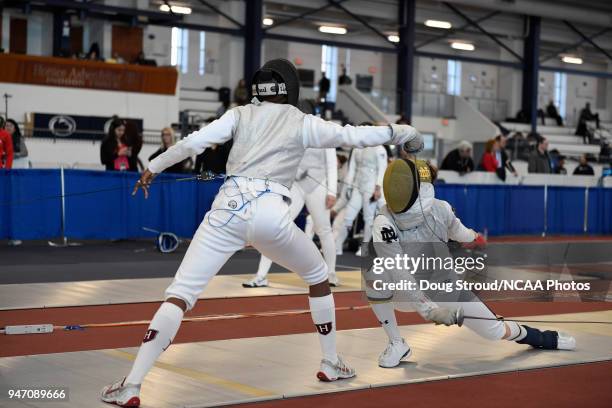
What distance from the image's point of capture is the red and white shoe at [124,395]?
165 inches

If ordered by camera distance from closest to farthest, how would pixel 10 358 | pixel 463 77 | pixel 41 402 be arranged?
Answer: 1. pixel 41 402
2. pixel 10 358
3. pixel 463 77

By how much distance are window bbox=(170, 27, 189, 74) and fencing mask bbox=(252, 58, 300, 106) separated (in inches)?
987

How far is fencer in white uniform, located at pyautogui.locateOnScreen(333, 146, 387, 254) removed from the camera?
11.5 m

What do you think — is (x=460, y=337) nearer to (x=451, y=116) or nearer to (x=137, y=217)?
(x=137, y=217)

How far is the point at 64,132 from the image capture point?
69.8 ft

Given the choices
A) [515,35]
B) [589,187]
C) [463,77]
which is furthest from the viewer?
[463,77]

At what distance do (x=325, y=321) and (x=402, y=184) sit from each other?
0.99 metres

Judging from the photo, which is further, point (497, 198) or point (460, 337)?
point (497, 198)

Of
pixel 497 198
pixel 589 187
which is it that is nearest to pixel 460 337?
pixel 497 198

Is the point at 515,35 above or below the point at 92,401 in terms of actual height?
above

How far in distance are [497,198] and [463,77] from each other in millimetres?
20897

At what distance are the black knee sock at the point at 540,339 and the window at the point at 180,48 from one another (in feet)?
80.8

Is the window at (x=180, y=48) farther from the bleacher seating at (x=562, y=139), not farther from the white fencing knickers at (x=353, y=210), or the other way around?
the white fencing knickers at (x=353, y=210)

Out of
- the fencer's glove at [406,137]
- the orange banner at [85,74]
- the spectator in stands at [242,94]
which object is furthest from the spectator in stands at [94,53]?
the fencer's glove at [406,137]
